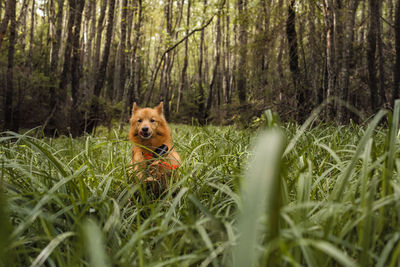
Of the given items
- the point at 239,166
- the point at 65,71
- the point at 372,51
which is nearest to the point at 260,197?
the point at 239,166

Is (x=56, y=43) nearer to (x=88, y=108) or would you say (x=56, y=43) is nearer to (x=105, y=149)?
(x=88, y=108)

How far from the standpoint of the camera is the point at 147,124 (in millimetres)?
2826

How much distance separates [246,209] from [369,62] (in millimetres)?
8612

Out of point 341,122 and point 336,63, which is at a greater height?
point 336,63

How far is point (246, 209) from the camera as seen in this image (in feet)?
1.75

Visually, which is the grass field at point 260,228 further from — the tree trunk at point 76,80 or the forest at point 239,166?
the tree trunk at point 76,80

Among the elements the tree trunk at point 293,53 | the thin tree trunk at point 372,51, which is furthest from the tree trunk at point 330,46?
the thin tree trunk at point 372,51

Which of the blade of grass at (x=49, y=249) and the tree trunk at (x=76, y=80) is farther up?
the tree trunk at (x=76, y=80)

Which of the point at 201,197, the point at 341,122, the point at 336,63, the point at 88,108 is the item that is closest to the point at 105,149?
the point at 201,197

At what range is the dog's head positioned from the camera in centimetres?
276

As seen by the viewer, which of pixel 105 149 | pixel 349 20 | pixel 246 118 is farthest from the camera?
pixel 246 118

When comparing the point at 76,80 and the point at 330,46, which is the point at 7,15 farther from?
the point at 330,46

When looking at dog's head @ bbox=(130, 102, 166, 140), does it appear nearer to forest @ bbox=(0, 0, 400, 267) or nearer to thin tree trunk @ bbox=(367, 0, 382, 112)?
forest @ bbox=(0, 0, 400, 267)

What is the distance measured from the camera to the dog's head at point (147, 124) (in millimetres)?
2758
